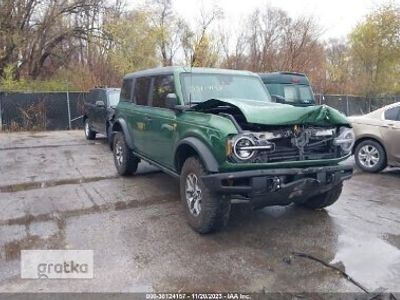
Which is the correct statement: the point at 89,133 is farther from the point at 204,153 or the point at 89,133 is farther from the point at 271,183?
the point at 271,183

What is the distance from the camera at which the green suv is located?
3.71m

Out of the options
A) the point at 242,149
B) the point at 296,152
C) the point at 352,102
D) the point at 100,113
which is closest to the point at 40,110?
the point at 100,113

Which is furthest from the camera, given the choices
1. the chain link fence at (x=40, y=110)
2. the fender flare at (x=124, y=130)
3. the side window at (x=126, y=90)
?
the chain link fence at (x=40, y=110)

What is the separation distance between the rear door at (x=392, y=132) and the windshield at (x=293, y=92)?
3.22 m

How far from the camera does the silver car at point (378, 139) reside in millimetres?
7070

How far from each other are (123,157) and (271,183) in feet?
12.1

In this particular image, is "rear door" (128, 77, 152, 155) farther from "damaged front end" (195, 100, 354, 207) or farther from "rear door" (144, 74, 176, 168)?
"damaged front end" (195, 100, 354, 207)

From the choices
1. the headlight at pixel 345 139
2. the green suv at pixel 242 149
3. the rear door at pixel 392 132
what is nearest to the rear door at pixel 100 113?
the green suv at pixel 242 149

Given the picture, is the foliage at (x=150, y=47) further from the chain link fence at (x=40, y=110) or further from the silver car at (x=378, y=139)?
the silver car at (x=378, y=139)

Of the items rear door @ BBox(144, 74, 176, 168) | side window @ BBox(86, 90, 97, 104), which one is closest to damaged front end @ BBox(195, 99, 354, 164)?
rear door @ BBox(144, 74, 176, 168)

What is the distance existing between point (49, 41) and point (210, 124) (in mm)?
18063

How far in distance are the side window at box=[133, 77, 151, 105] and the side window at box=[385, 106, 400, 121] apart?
4.79 meters

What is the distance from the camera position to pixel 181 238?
13.5 feet

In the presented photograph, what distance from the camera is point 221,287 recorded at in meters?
3.14
